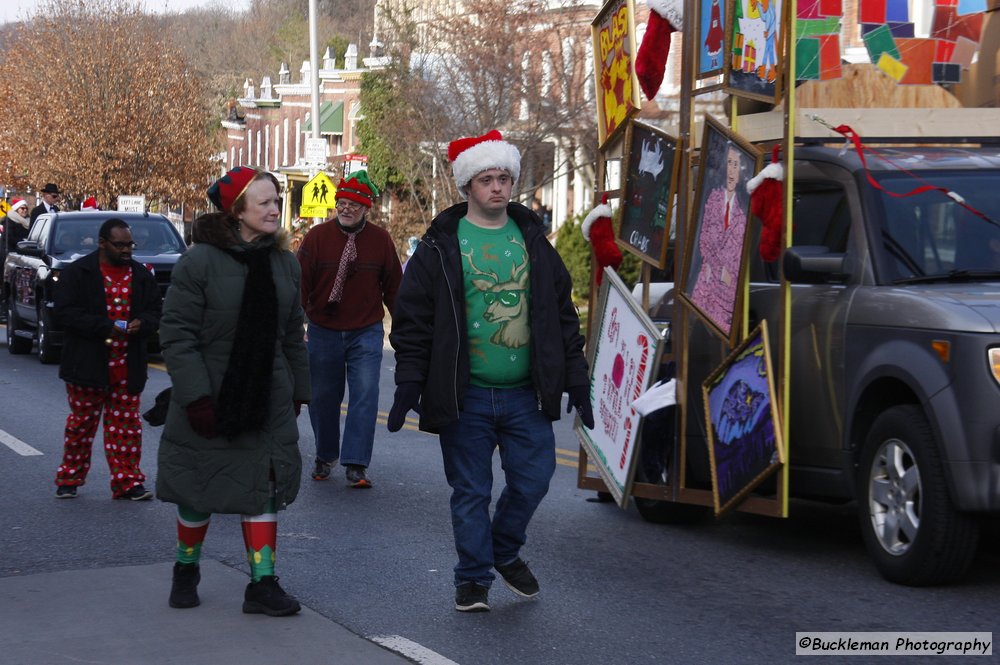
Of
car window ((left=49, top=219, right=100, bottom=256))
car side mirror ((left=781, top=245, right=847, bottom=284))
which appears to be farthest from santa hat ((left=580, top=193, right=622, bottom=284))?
car window ((left=49, top=219, right=100, bottom=256))

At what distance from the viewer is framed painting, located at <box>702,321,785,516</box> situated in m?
7.23

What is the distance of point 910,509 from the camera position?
6.84 metres

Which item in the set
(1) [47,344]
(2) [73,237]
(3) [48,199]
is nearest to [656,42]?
(1) [47,344]

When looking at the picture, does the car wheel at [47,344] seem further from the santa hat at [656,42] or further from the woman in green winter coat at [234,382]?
the woman in green winter coat at [234,382]

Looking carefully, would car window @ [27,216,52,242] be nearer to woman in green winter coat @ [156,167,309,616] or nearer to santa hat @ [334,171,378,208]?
santa hat @ [334,171,378,208]

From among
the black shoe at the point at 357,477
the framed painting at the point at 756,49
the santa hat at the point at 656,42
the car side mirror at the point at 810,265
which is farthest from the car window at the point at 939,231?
the black shoe at the point at 357,477

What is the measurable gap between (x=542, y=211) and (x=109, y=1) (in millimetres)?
20393

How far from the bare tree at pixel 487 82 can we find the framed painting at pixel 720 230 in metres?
21.7

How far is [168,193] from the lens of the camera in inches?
2076

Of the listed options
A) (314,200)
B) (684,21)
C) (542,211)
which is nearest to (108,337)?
(684,21)

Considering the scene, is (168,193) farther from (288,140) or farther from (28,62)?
(288,140)

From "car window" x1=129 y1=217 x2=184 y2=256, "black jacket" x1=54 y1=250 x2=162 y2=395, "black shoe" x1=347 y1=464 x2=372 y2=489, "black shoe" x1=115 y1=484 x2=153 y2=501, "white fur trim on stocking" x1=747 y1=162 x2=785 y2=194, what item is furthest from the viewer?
"car window" x1=129 y1=217 x2=184 y2=256

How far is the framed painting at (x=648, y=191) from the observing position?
27.3 ft

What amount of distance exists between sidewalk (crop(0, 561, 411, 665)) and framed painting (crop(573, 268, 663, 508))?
7.00ft
